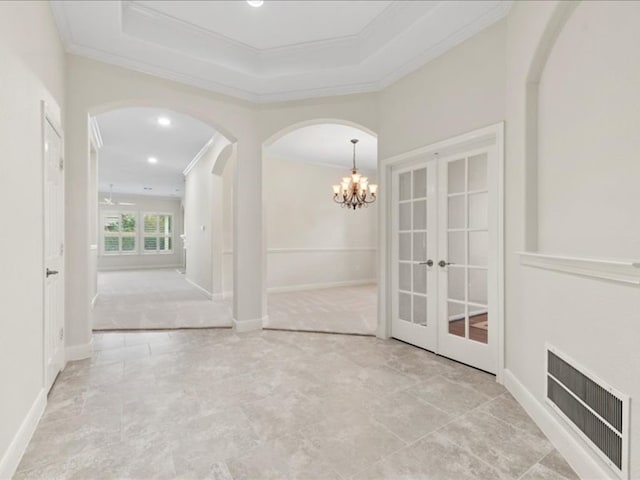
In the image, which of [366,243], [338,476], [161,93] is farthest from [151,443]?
[366,243]

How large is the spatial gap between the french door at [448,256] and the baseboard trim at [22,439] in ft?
10.5

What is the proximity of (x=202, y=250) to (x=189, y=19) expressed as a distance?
16.2 feet

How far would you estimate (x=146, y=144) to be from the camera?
6.27 meters

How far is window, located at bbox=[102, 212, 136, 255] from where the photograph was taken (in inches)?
491

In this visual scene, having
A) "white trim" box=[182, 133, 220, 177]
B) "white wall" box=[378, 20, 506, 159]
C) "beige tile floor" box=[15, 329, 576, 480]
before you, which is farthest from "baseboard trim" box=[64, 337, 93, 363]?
"white trim" box=[182, 133, 220, 177]

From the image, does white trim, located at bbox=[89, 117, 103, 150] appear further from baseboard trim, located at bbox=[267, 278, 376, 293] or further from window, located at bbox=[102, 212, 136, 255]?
window, located at bbox=[102, 212, 136, 255]

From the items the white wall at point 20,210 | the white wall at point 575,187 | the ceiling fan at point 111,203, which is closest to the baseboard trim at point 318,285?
the white wall at point 20,210

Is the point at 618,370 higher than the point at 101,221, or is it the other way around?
the point at 101,221

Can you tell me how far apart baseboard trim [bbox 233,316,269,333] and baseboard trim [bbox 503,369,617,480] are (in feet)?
9.49

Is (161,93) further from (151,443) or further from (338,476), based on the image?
(338,476)

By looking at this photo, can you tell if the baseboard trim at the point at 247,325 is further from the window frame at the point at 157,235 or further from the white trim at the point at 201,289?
the window frame at the point at 157,235

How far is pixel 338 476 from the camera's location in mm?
1596

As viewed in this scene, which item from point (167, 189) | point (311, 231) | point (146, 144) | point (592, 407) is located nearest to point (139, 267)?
point (167, 189)

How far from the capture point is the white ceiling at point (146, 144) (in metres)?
4.98
